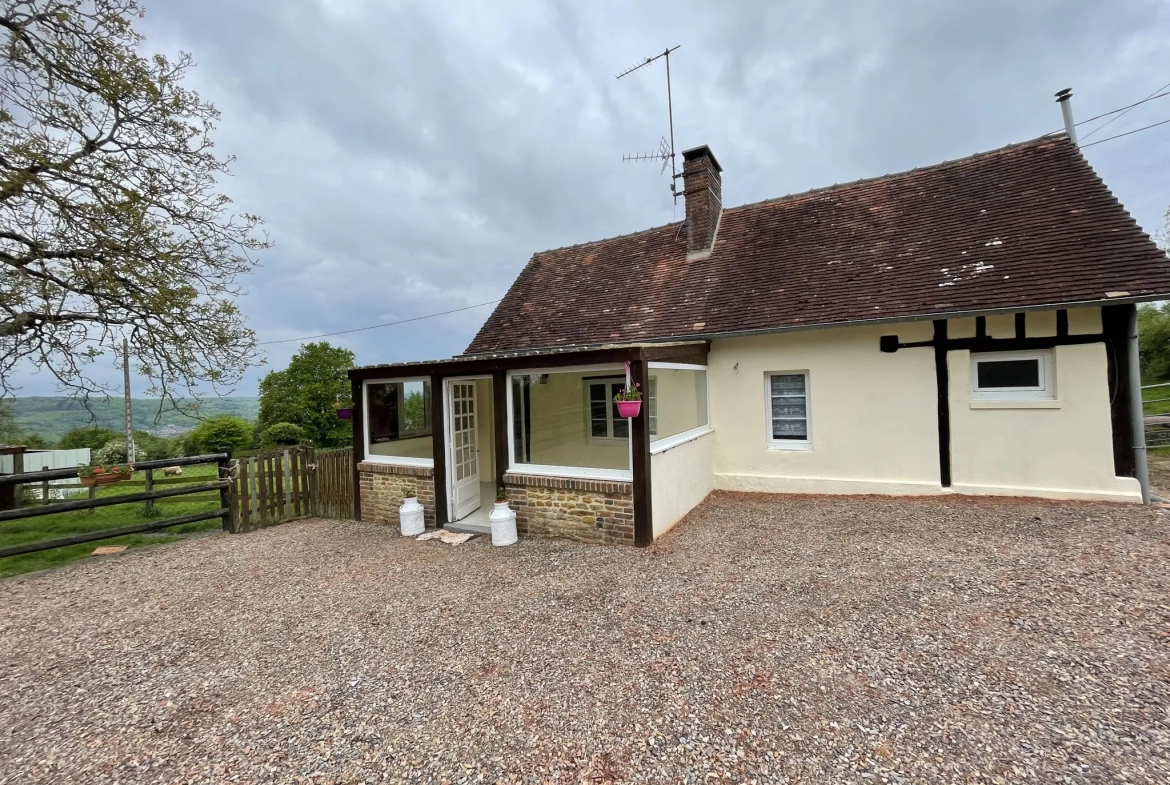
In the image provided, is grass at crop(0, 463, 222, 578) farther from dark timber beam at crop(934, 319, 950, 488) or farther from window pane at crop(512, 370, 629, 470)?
dark timber beam at crop(934, 319, 950, 488)

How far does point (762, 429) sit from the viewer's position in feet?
26.1

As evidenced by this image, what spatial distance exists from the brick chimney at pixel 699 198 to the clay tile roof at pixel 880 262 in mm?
341

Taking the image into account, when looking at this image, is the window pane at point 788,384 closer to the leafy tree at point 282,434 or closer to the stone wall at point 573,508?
the stone wall at point 573,508

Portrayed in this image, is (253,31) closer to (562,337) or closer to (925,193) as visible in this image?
(562,337)

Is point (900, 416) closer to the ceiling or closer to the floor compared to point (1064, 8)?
closer to the floor

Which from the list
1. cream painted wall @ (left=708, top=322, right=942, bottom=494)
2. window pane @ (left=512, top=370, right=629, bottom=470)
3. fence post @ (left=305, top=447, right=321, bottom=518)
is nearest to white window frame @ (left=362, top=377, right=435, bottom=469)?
fence post @ (left=305, top=447, right=321, bottom=518)

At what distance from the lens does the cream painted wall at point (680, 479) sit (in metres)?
5.98

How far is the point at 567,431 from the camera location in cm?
803

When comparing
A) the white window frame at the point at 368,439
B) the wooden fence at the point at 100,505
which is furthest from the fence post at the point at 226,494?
the white window frame at the point at 368,439

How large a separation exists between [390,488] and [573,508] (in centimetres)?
341

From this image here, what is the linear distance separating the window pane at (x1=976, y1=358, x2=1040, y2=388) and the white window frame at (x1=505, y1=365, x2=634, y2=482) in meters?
5.54

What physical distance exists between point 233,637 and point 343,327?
25259mm

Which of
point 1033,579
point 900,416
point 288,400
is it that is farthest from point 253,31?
point 288,400

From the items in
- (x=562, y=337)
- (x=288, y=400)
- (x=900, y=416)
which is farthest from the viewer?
(x=288, y=400)
